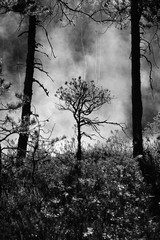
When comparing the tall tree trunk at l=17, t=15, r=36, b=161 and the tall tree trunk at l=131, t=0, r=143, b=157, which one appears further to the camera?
the tall tree trunk at l=17, t=15, r=36, b=161

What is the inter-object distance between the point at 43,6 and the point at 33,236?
9.27 metres

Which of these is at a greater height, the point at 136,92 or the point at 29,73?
the point at 29,73

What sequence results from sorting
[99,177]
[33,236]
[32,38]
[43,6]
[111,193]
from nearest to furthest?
[33,236] < [111,193] < [99,177] < [43,6] < [32,38]

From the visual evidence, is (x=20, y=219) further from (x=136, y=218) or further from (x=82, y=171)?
(x=82, y=171)

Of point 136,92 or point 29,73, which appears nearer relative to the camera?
point 136,92

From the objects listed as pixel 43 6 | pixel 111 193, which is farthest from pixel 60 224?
pixel 43 6

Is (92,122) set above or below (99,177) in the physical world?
above

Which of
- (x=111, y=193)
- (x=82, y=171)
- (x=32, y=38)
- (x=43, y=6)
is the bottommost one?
(x=111, y=193)

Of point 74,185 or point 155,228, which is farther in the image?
point 74,185

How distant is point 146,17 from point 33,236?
10127 mm

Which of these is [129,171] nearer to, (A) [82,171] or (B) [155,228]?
(A) [82,171]

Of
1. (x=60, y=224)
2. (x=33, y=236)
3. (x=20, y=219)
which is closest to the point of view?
(x=33, y=236)

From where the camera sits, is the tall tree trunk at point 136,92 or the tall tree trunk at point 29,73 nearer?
the tall tree trunk at point 136,92

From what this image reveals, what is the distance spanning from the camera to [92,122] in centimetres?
1484
